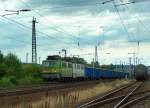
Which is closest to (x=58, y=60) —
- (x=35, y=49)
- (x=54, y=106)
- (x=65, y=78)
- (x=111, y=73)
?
(x=65, y=78)

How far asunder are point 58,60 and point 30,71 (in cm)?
1497

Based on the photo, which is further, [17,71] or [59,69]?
[17,71]

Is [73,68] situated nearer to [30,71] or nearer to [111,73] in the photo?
[30,71]

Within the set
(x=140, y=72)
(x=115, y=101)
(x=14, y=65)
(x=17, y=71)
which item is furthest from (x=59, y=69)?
(x=115, y=101)

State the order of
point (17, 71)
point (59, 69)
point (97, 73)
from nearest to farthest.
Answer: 1. point (59, 69)
2. point (17, 71)
3. point (97, 73)

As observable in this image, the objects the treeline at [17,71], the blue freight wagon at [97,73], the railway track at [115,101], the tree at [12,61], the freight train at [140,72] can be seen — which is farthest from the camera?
the freight train at [140,72]

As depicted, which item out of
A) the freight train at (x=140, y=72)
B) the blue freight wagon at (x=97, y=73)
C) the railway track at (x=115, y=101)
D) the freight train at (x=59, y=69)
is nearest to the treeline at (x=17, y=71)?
the freight train at (x=59, y=69)

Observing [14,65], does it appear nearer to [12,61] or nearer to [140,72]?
[12,61]

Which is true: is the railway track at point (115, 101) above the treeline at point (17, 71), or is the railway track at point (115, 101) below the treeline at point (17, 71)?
below

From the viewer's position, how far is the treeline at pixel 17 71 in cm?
6400

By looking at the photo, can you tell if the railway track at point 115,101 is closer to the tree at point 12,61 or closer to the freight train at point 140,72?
the tree at point 12,61

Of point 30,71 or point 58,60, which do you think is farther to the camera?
point 30,71

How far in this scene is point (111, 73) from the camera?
11519 cm

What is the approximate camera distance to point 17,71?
7156 centimetres
